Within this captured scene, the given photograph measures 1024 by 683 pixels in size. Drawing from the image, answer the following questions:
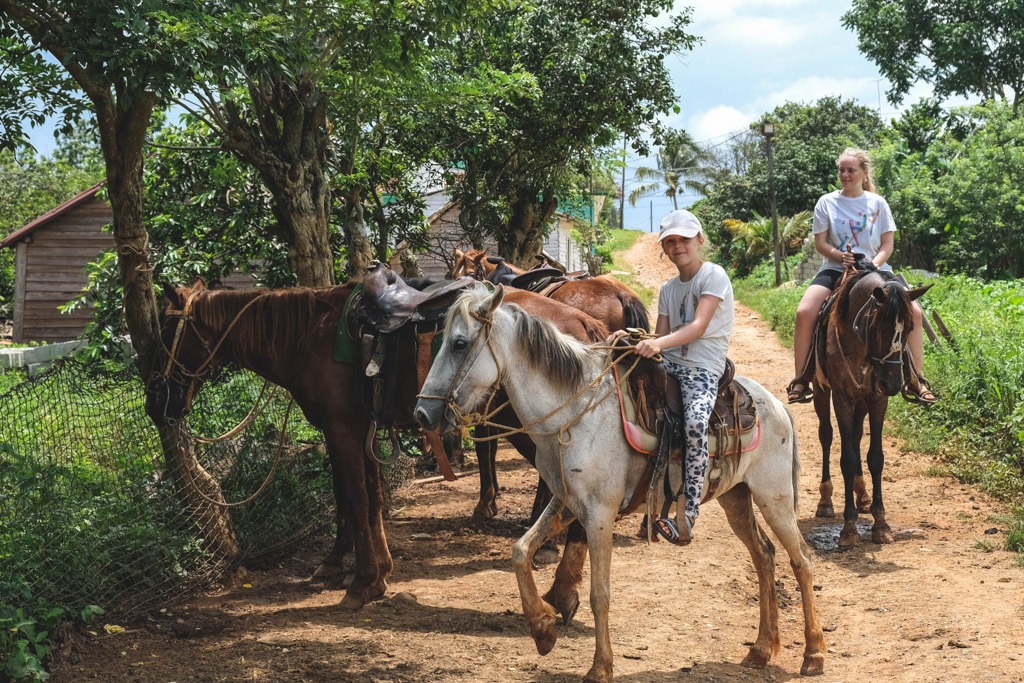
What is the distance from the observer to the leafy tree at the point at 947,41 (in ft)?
103

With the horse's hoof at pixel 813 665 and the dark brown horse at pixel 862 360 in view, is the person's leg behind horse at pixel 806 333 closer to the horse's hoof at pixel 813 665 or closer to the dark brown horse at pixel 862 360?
the dark brown horse at pixel 862 360

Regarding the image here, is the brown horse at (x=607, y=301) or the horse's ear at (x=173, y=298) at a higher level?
the horse's ear at (x=173, y=298)

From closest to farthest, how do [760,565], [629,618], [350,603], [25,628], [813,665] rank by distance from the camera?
[25,628], [813,665], [760,565], [629,618], [350,603]

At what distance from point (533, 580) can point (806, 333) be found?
4550 mm

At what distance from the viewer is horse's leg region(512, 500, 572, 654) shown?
480 centimetres

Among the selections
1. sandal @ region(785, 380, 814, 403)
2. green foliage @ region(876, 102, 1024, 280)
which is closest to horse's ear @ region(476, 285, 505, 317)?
sandal @ region(785, 380, 814, 403)

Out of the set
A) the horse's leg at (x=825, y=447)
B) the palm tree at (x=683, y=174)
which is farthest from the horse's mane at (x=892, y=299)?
the palm tree at (x=683, y=174)

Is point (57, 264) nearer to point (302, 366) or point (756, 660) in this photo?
point (302, 366)

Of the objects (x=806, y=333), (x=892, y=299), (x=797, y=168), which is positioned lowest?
(x=806, y=333)

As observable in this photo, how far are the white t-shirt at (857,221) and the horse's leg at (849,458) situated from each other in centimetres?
Result: 133

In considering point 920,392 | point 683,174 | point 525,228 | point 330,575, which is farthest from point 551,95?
point 683,174

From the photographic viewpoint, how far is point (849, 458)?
25.8ft

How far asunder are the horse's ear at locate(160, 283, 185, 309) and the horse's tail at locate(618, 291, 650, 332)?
3323mm

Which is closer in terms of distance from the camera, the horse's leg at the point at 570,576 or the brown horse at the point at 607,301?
the horse's leg at the point at 570,576
